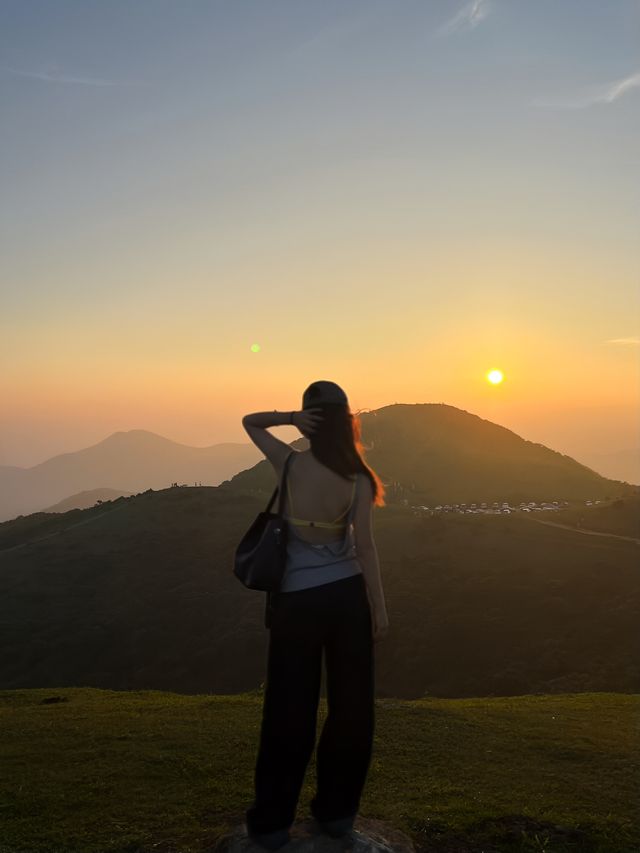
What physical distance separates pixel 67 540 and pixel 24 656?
30.3 m

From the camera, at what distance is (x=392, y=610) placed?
5797 centimetres

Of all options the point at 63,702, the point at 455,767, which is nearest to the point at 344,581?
the point at 455,767

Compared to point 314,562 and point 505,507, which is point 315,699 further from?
point 505,507

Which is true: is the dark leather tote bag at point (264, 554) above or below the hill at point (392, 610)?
above

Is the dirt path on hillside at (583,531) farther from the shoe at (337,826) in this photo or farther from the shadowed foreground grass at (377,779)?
Result: the shoe at (337,826)

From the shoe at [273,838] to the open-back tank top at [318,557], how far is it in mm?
2054

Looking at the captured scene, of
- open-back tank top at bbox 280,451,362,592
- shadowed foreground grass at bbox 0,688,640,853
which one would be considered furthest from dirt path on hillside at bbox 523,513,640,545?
open-back tank top at bbox 280,451,362,592

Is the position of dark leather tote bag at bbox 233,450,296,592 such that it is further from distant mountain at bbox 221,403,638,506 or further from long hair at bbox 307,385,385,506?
distant mountain at bbox 221,403,638,506

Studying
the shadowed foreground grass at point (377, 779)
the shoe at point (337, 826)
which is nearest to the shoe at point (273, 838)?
the shoe at point (337, 826)

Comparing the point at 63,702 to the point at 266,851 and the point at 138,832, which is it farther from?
the point at 266,851

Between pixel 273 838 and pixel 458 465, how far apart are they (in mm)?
135428

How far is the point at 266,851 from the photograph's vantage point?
5.71 m

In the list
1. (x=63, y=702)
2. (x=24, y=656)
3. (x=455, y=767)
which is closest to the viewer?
(x=455, y=767)

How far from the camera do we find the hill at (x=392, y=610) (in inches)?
1838
